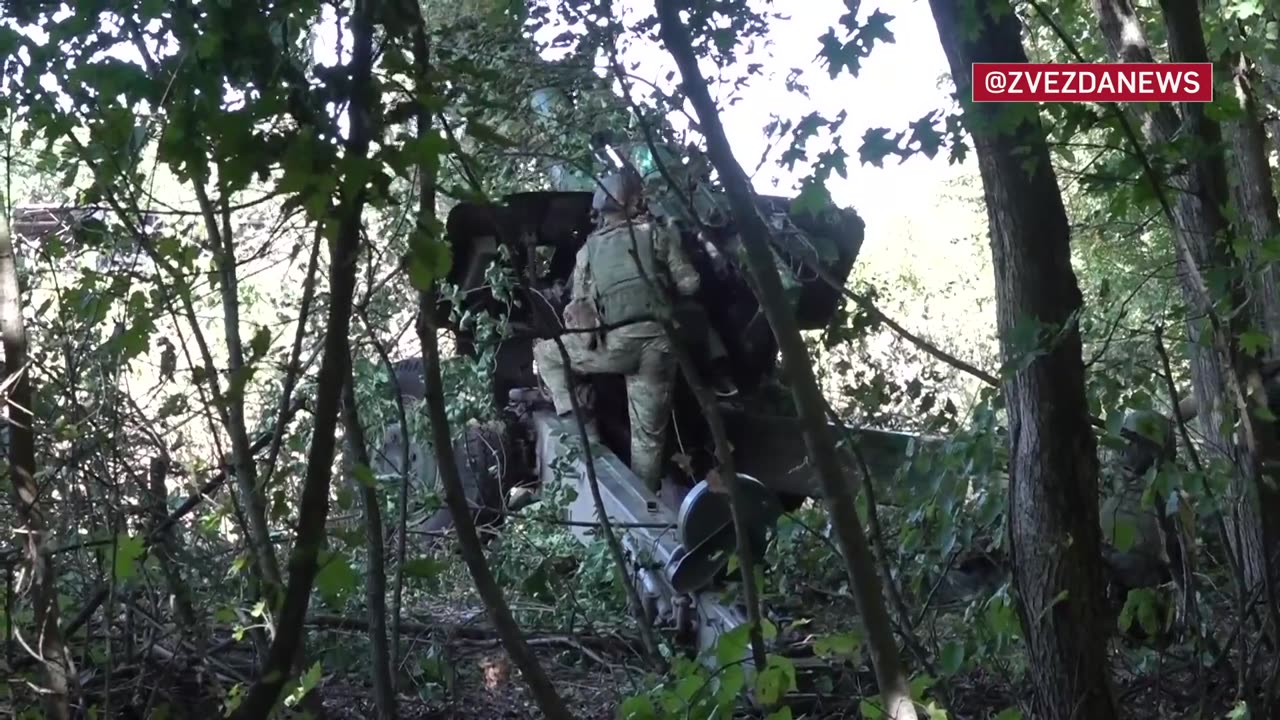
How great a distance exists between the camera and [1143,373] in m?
3.52

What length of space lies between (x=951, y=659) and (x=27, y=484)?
2136 millimetres

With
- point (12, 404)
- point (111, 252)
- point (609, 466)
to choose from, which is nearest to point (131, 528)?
point (111, 252)

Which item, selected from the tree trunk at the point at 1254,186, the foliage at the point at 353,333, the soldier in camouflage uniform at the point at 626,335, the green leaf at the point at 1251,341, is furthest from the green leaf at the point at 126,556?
the soldier in camouflage uniform at the point at 626,335

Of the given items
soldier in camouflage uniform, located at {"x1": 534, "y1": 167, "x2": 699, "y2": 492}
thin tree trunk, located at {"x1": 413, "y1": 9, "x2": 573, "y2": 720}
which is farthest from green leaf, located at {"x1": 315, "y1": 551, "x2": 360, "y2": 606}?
soldier in camouflage uniform, located at {"x1": 534, "y1": 167, "x2": 699, "y2": 492}

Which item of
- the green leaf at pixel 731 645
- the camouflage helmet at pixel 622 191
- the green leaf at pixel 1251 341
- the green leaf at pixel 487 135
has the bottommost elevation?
the green leaf at pixel 731 645

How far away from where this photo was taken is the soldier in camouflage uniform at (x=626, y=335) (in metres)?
6.41

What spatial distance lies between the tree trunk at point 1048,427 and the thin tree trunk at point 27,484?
82.6 inches

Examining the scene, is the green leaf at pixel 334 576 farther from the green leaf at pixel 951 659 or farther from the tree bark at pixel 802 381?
the green leaf at pixel 951 659

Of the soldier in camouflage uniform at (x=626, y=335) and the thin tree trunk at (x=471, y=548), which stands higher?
the soldier in camouflage uniform at (x=626, y=335)

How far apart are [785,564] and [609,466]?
6.99 ft

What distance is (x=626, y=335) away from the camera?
274 inches

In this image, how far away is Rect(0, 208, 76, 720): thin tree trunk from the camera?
252 cm

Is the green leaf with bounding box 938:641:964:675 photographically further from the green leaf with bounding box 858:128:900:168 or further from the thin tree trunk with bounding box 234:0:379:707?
the thin tree trunk with bounding box 234:0:379:707

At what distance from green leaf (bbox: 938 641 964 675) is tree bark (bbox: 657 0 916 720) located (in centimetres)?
80
